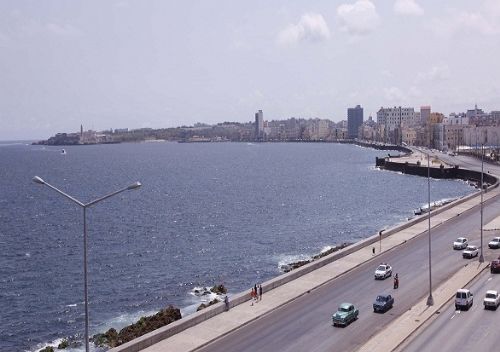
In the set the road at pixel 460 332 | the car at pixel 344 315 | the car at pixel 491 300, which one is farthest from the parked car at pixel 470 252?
the car at pixel 344 315

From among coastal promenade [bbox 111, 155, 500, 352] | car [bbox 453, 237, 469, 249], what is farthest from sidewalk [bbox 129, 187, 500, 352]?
car [bbox 453, 237, 469, 249]

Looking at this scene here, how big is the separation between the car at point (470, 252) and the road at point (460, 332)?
44.3 ft

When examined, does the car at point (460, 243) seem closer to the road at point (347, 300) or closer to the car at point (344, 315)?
the road at point (347, 300)

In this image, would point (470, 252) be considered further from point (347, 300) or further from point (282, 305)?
point (282, 305)

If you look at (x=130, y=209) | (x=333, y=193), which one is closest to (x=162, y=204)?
(x=130, y=209)

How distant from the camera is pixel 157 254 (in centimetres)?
7088

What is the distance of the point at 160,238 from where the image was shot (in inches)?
3214

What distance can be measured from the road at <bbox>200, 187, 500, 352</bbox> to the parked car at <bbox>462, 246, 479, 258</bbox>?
669 mm

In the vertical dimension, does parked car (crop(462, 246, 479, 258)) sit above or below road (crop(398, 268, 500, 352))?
above

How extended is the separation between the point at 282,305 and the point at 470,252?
21885 mm

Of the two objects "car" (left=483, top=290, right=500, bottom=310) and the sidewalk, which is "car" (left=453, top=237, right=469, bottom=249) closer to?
the sidewalk

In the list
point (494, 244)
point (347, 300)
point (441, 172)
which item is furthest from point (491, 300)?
point (441, 172)

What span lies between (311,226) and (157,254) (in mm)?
27586

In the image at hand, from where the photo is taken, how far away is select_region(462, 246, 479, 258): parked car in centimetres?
5228
